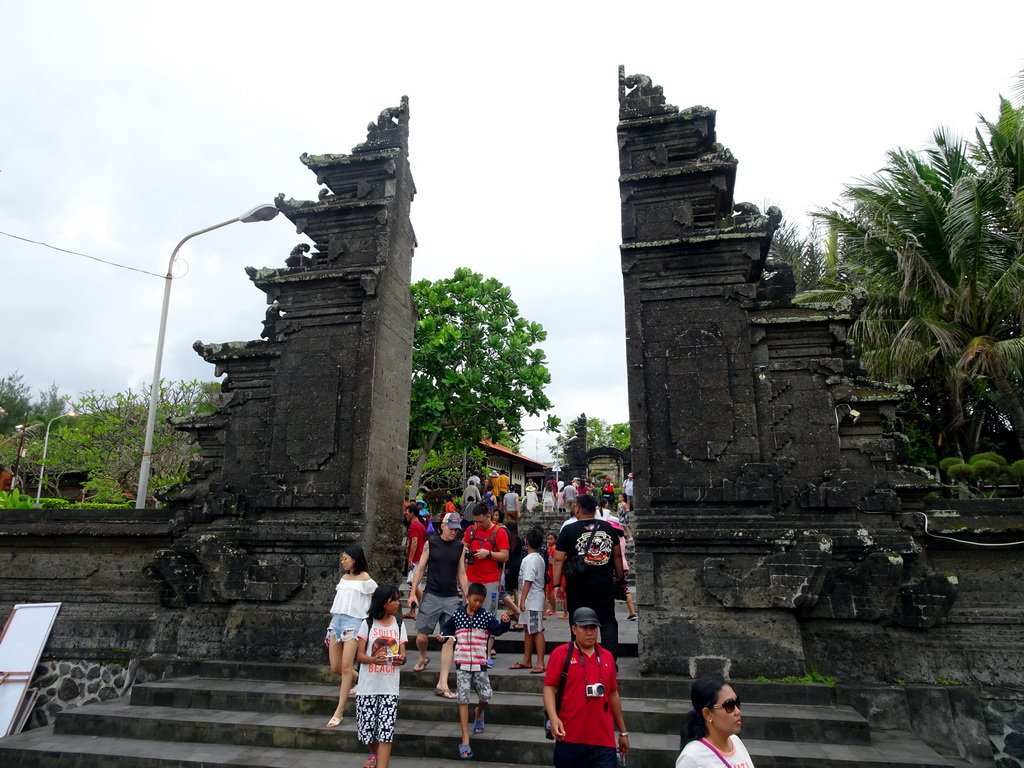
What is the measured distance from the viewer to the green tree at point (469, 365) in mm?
22297

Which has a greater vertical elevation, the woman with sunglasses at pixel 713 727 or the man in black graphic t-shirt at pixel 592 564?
the man in black graphic t-shirt at pixel 592 564

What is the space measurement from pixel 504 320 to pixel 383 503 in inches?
621

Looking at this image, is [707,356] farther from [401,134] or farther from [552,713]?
[401,134]

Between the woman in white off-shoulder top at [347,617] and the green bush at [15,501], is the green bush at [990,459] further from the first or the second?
the green bush at [15,501]

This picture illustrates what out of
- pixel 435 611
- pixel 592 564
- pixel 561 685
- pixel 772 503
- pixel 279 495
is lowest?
pixel 561 685

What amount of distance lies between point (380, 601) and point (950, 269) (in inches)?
527

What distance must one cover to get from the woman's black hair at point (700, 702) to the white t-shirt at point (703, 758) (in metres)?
0.06

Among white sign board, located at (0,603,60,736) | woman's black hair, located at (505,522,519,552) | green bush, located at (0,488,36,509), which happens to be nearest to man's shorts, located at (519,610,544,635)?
woman's black hair, located at (505,522,519,552)

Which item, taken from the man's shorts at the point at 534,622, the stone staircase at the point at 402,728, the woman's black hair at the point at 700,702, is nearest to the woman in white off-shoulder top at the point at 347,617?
the stone staircase at the point at 402,728

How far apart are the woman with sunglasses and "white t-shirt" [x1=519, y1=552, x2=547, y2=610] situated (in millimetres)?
3929

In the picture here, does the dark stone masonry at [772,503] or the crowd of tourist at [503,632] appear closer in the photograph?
the crowd of tourist at [503,632]

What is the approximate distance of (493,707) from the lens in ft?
19.5

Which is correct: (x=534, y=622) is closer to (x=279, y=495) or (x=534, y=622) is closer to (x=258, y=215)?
(x=279, y=495)

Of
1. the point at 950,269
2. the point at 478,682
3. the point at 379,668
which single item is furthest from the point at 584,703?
the point at 950,269
